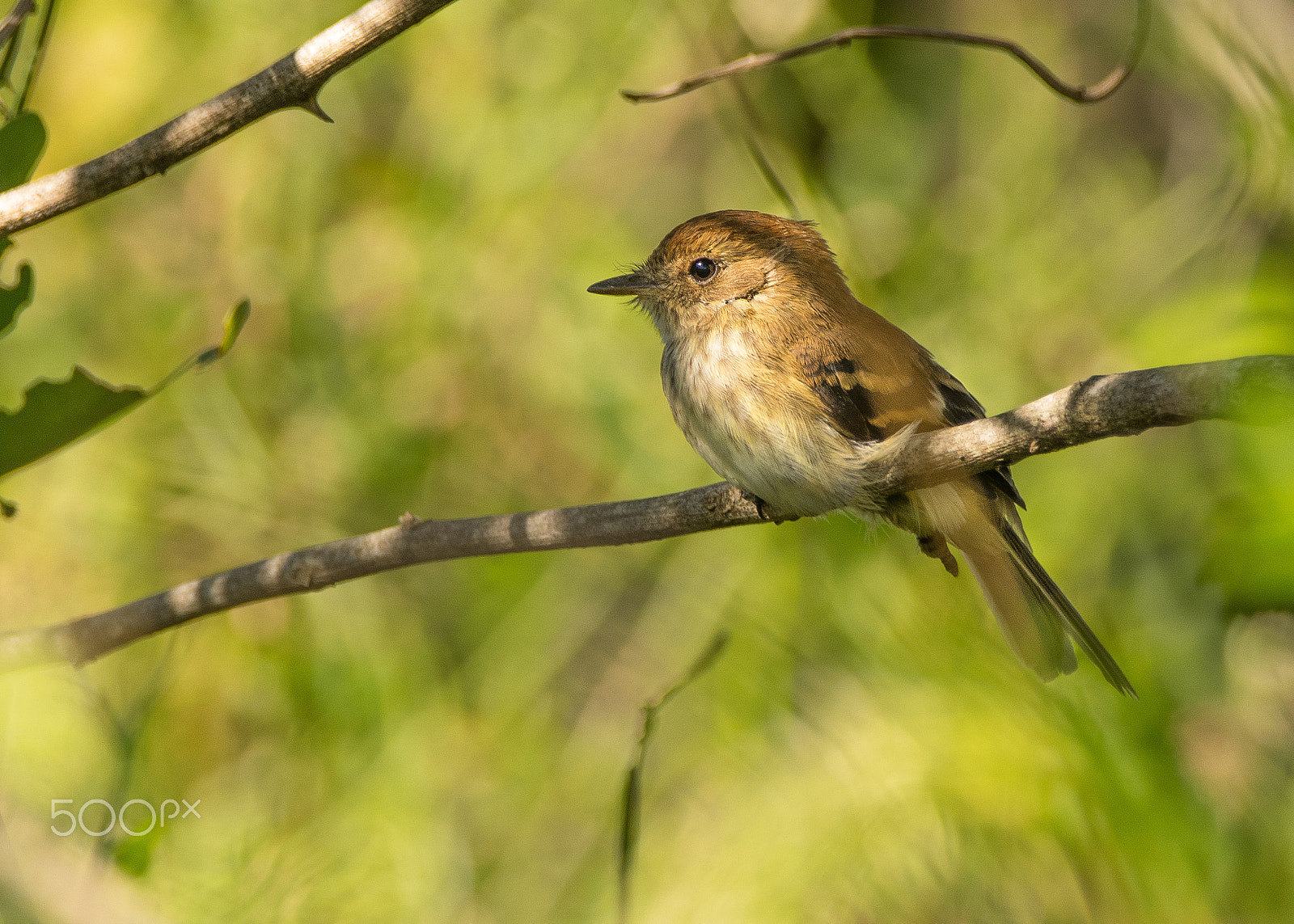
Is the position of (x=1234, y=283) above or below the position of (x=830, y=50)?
below

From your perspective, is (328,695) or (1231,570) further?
(328,695)

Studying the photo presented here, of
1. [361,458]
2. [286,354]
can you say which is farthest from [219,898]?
[286,354]

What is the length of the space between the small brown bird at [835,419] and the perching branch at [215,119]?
119cm

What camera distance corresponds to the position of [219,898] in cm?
271

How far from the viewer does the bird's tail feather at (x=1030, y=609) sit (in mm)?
2191

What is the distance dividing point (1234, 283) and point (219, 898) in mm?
3176

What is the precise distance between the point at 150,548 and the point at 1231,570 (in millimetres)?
3198

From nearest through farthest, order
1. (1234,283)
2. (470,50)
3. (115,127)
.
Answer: (1234,283)
(115,127)
(470,50)

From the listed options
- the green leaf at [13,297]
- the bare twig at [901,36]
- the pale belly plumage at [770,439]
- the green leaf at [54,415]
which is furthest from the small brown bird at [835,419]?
the green leaf at [13,297]

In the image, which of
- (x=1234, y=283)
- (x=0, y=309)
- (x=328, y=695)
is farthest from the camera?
(x=328, y=695)

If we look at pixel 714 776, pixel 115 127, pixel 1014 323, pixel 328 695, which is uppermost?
pixel 115 127

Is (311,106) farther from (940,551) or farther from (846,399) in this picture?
(940,551)

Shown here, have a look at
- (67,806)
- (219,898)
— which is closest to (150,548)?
(67,806)

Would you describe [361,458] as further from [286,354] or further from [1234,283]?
[1234,283]
